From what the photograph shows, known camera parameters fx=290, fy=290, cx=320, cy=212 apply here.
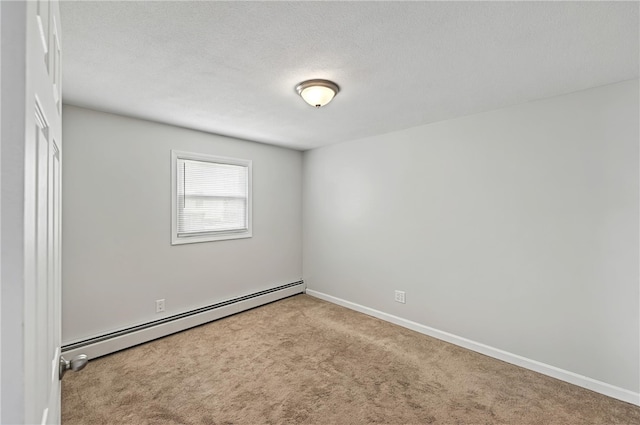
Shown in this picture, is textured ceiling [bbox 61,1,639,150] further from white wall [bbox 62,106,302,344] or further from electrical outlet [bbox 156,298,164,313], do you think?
electrical outlet [bbox 156,298,164,313]

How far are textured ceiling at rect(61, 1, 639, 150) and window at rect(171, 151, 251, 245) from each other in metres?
0.84

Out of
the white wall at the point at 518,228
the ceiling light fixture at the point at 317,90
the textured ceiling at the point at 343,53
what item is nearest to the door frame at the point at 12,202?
the textured ceiling at the point at 343,53

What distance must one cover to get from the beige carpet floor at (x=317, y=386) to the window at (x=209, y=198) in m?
1.22

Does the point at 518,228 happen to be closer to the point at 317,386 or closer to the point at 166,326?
the point at 317,386

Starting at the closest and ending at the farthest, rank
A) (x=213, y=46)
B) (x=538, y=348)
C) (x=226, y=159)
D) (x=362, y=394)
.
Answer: (x=213, y=46) < (x=362, y=394) < (x=538, y=348) < (x=226, y=159)

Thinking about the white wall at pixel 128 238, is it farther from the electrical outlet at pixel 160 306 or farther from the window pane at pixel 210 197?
the window pane at pixel 210 197

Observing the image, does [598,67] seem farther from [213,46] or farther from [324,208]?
[324,208]

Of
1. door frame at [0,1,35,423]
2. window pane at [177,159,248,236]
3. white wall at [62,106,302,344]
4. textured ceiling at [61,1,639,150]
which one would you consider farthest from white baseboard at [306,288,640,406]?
door frame at [0,1,35,423]

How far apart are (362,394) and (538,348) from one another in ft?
5.35

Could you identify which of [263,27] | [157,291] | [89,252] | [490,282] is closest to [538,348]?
[490,282]

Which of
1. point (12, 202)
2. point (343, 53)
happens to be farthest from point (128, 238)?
point (12, 202)

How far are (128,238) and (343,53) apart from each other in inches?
107

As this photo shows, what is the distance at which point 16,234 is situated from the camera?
0.39 m

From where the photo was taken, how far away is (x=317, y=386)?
2297mm
